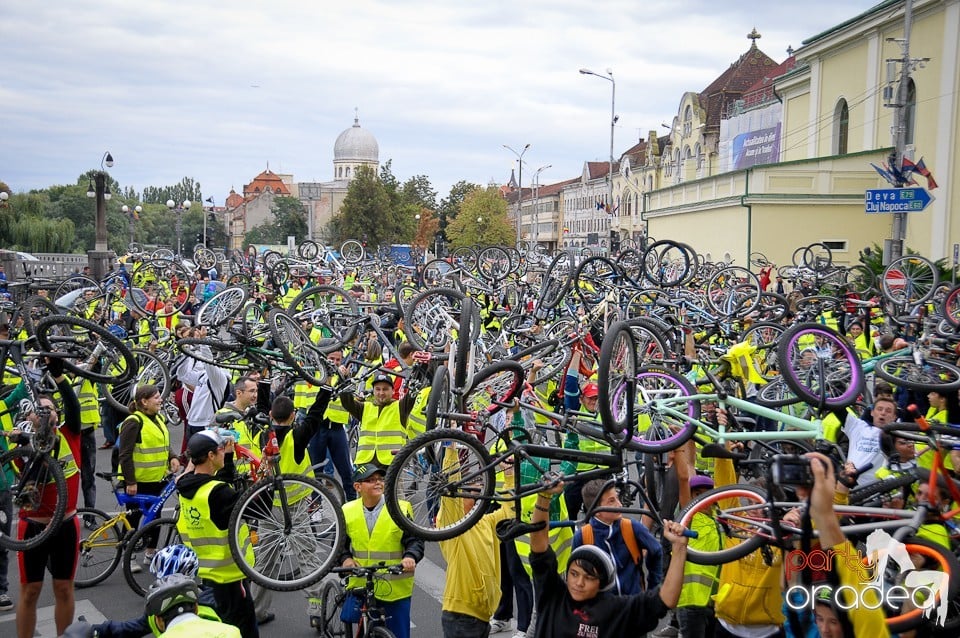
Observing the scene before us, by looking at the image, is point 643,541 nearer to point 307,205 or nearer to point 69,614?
point 69,614

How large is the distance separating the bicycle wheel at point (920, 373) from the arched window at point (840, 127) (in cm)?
3367

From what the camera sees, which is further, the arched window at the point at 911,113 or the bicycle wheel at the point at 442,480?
the arched window at the point at 911,113

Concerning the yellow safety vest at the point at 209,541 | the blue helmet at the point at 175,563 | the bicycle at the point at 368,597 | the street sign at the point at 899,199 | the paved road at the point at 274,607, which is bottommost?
the paved road at the point at 274,607

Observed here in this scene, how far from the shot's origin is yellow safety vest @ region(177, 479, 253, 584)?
223 inches

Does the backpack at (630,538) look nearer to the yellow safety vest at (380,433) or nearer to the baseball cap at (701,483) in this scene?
the baseball cap at (701,483)

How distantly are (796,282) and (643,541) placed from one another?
51.7 feet

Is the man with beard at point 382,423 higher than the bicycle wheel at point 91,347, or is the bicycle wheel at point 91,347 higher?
the bicycle wheel at point 91,347

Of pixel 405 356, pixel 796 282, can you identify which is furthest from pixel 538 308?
pixel 796 282

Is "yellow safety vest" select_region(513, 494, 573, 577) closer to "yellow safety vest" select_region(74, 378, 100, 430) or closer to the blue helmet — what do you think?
the blue helmet

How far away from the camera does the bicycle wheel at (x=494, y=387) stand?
6.10 metres

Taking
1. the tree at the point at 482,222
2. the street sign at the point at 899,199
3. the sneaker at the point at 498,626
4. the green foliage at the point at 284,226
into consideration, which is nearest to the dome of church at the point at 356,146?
the green foliage at the point at 284,226

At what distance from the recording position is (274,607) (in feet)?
24.1

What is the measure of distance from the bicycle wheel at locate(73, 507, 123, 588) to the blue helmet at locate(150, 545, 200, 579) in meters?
3.51

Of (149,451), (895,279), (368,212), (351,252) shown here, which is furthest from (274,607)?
(368,212)
